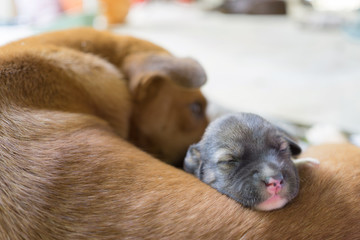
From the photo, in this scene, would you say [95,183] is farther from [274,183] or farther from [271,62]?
[271,62]

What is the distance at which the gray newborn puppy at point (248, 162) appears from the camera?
99cm

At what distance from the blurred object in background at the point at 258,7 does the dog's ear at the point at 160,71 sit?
480 cm

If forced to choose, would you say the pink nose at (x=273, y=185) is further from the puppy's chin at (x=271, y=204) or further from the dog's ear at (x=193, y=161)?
the dog's ear at (x=193, y=161)

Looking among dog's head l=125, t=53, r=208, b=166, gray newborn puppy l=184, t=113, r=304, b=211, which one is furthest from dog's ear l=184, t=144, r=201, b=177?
dog's head l=125, t=53, r=208, b=166

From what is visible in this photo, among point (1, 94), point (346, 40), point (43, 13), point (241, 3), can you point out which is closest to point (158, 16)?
point (241, 3)

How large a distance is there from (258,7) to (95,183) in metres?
5.58

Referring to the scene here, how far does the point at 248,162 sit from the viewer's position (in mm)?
1078

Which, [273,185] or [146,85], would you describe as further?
[146,85]

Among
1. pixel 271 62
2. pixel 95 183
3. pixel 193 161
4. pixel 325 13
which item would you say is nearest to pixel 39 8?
pixel 271 62

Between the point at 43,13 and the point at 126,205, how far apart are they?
14.4 feet

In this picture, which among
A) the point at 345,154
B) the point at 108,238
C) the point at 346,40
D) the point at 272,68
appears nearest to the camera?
the point at 108,238

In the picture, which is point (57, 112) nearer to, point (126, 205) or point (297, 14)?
point (126, 205)

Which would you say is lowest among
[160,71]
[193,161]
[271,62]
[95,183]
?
[271,62]

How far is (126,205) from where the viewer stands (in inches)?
37.9
